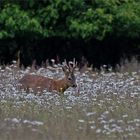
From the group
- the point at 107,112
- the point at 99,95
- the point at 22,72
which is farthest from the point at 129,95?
the point at 22,72

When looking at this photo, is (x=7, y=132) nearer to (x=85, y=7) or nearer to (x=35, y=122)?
(x=35, y=122)

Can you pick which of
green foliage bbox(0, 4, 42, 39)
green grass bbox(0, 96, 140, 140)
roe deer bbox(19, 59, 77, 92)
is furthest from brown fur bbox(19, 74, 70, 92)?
green foliage bbox(0, 4, 42, 39)

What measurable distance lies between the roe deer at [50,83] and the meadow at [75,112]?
0.56 ft

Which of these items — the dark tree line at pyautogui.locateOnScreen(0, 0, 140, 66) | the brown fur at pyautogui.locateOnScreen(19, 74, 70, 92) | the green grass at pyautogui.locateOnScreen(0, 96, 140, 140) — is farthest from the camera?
the dark tree line at pyautogui.locateOnScreen(0, 0, 140, 66)

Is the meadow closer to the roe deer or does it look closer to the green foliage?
the roe deer

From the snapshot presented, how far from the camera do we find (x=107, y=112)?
42.2ft

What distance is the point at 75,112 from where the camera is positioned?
13234 millimetres

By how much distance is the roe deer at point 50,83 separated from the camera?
54.7 ft

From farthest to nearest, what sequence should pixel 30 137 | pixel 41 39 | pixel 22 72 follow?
1. pixel 41 39
2. pixel 22 72
3. pixel 30 137

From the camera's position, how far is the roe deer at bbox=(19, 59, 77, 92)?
16.7 meters

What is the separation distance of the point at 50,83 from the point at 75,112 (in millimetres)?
3619

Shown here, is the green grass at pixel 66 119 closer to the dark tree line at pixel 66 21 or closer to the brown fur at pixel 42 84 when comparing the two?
the brown fur at pixel 42 84

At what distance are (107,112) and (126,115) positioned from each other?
302 millimetres

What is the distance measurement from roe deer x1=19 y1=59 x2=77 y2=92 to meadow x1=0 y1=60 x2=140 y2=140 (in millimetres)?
170
